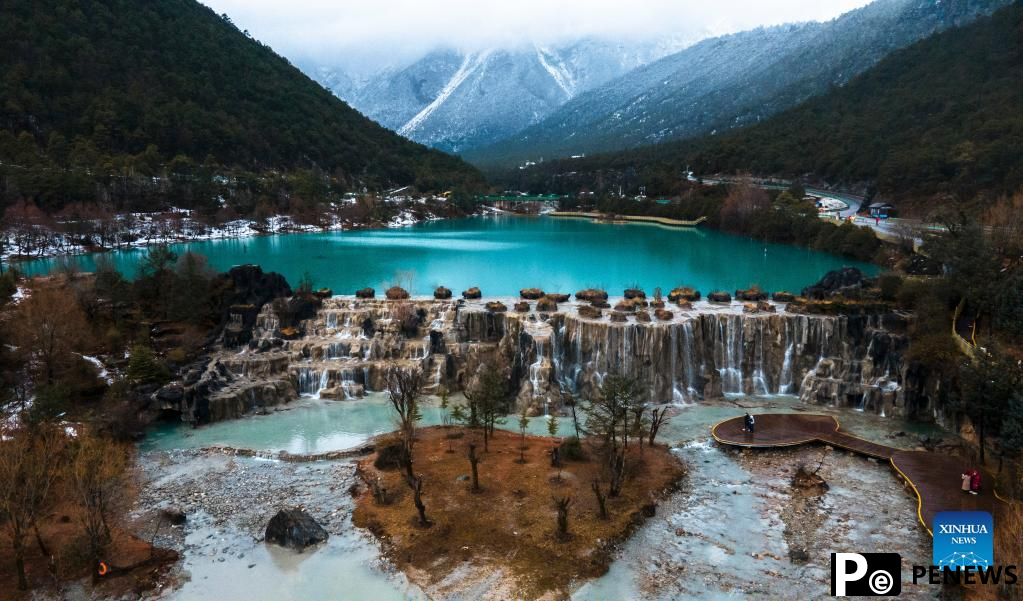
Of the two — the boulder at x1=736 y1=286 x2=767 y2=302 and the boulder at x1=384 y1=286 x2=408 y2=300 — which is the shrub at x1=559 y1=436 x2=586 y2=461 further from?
the boulder at x1=736 y1=286 x2=767 y2=302

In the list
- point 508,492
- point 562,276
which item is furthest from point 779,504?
point 562,276

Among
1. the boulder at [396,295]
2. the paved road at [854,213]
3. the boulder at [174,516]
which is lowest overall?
the boulder at [174,516]

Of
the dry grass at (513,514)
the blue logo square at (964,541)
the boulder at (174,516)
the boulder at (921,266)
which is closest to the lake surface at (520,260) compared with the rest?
the boulder at (921,266)

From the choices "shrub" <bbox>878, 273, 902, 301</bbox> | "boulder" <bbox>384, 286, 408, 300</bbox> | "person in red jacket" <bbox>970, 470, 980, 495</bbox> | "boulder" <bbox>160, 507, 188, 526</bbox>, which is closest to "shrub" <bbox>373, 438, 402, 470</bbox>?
"boulder" <bbox>160, 507, 188, 526</bbox>

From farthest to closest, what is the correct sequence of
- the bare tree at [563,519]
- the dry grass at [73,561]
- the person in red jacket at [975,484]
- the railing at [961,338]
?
the railing at [961,338], the person in red jacket at [975,484], the bare tree at [563,519], the dry grass at [73,561]

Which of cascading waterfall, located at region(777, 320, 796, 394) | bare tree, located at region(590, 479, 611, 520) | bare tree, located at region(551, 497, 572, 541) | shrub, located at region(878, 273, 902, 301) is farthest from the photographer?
shrub, located at region(878, 273, 902, 301)

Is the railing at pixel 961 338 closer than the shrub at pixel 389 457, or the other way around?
the shrub at pixel 389 457

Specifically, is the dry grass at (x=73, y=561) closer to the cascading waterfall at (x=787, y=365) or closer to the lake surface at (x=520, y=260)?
the cascading waterfall at (x=787, y=365)
